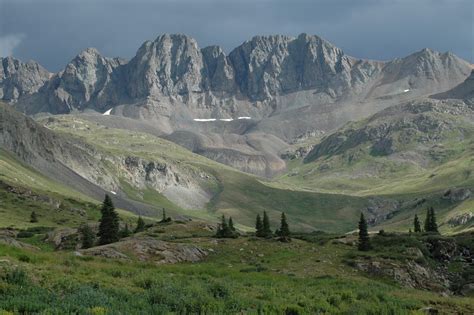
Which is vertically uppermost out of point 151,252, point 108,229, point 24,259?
point 24,259

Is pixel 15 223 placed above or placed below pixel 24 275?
below

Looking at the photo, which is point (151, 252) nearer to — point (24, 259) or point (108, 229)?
point (24, 259)

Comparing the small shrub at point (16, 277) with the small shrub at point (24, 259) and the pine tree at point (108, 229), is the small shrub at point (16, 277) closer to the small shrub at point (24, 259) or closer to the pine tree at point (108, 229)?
the small shrub at point (24, 259)

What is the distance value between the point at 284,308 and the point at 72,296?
29.4 ft

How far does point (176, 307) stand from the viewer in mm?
20516

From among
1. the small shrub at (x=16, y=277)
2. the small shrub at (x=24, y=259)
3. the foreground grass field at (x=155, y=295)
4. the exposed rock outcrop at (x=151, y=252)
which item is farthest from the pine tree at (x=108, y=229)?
the small shrub at (x=16, y=277)

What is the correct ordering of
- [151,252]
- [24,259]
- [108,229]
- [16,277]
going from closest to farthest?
[16,277], [24,259], [151,252], [108,229]

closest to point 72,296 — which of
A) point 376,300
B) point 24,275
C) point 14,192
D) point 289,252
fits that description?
point 24,275

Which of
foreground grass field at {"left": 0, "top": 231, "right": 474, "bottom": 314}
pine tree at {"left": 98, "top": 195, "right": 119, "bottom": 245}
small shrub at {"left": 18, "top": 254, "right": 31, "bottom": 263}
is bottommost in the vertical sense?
pine tree at {"left": 98, "top": 195, "right": 119, "bottom": 245}

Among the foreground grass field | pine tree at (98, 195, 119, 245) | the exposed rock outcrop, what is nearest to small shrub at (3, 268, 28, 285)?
the foreground grass field

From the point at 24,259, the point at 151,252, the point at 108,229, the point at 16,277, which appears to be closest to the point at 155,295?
the point at 16,277

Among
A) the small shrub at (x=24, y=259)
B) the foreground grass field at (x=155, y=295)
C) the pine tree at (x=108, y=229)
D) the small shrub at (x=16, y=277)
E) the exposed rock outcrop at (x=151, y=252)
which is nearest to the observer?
the foreground grass field at (x=155, y=295)

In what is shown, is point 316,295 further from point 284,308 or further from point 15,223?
point 15,223

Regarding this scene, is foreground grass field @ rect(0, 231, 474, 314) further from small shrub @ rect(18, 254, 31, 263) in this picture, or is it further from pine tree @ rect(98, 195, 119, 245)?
pine tree @ rect(98, 195, 119, 245)
